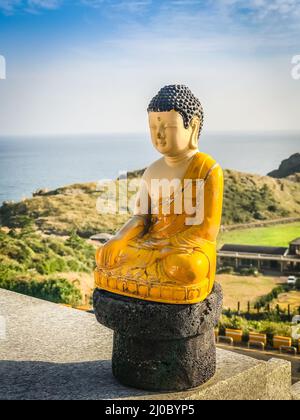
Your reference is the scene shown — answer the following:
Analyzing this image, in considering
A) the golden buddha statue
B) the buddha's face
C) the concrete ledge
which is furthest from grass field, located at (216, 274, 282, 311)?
the buddha's face

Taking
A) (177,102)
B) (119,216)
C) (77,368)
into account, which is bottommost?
(77,368)

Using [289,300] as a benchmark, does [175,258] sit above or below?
above

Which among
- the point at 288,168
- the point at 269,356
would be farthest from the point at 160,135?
the point at 288,168

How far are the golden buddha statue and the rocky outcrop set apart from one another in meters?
6.20

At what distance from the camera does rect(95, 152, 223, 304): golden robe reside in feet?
9.98

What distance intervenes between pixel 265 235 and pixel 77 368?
5.96m

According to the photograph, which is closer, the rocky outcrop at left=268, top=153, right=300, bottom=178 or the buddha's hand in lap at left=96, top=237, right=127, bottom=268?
the buddha's hand in lap at left=96, top=237, right=127, bottom=268

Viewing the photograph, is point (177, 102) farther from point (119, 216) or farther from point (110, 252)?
point (119, 216)

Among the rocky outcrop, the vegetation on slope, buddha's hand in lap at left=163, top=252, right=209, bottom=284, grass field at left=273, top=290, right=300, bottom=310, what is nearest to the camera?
buddha's hand in lap at left=163, top=252, right=209, bottom=284

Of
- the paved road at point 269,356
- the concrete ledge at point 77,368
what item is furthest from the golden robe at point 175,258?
the paved road at point 269,356

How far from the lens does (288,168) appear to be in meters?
9.43

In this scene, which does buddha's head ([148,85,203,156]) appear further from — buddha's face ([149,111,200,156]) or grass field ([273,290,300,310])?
grass field ([273,290,300,310])

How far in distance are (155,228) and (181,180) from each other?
0.30m
